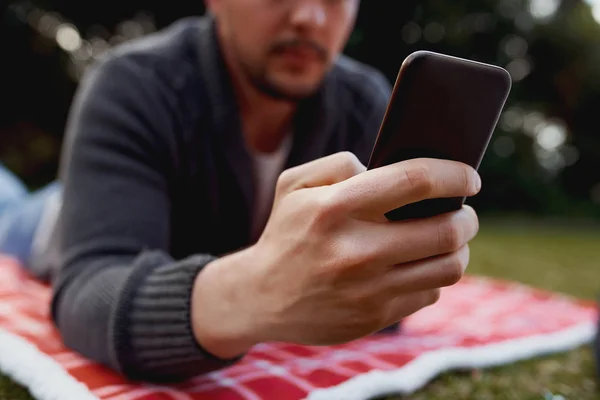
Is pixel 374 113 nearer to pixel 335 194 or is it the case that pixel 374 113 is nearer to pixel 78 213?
pixel 78 213

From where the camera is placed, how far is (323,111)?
1277 mm

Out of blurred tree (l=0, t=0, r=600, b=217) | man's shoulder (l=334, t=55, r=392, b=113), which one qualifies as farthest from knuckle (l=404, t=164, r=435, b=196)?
blurred tree (l=0, t=0, r=600, b=217)

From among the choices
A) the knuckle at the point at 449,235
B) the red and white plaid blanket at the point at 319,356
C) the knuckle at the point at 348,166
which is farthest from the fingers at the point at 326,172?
the red and white plaid blanket at the point at 319,356

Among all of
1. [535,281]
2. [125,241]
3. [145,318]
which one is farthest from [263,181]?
[535,281]

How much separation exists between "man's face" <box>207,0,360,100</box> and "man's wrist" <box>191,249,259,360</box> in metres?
0.54

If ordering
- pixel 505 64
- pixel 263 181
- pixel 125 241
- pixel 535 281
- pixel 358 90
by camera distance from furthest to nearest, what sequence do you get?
pixel 505 64 < pixel 535 281 < pixel 358 90 < pixel 263 181 < pixel 125 241

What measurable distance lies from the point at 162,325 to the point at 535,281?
2.11 meters

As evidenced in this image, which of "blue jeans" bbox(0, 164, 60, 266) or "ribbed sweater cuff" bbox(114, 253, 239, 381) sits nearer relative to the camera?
"ribbed sweater cuff" bbox(114, 253, 239, 381)

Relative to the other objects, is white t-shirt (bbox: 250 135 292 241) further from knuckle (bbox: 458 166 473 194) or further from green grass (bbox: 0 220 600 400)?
knuckle (bbox: 458 166 473 194)

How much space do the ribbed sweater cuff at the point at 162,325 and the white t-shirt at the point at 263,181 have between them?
52cm

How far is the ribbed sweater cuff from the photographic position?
68 centimetres

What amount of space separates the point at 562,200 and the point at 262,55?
21.7 ft

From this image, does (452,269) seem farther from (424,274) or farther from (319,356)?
(319,356)

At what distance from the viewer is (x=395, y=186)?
1.64 ft
